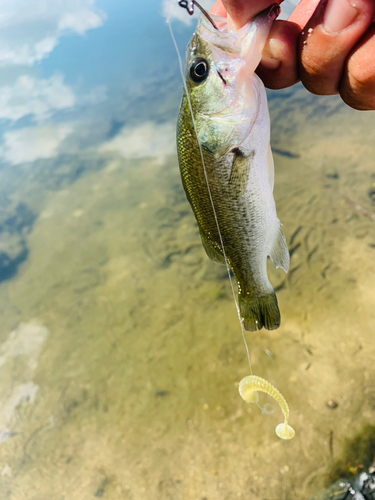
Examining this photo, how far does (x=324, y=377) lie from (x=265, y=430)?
2.93ft

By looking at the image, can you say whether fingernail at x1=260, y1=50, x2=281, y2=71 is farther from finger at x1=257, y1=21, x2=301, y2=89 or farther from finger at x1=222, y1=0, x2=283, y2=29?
finger at x1=222, y1=0, x2=283, y2=29

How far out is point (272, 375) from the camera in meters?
3.83

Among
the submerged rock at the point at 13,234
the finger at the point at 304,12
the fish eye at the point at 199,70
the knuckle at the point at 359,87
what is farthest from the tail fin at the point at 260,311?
the submerged rock at the point at 13,234

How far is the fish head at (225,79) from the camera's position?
140 cm

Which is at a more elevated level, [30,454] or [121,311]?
[121,311]

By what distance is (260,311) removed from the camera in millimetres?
1965

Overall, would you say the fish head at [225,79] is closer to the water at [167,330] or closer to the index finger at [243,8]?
the index finger at [243,8]

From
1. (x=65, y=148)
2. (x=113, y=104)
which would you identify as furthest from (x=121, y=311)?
(x=113, y=104)

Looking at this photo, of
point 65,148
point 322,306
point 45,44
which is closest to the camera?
point 322,306

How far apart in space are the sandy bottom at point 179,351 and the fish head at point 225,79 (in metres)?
3.23

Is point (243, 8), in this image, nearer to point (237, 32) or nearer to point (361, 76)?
point (237, 32)

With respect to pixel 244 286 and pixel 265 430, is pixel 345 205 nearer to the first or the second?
pixel 265 430

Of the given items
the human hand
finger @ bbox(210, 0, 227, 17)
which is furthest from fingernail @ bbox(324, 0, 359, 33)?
finger @ bbox(210, 0, 227, 17)

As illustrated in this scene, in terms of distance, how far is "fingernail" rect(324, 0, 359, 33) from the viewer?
4.17 ft
